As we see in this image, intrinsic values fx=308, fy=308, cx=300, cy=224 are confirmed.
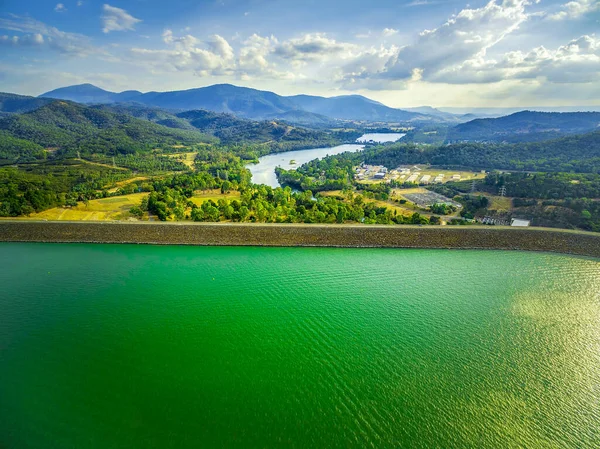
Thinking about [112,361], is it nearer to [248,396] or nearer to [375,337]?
[248,396]

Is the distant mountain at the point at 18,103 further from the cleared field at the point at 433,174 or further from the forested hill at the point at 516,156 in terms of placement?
the cleared field at the point at 433,174

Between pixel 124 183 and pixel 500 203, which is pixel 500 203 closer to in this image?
pixel 500 203

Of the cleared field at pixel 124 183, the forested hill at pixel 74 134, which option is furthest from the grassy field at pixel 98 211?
the forested hill at pixel 74 134

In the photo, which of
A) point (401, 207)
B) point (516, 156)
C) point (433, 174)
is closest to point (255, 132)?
point (433, 174)

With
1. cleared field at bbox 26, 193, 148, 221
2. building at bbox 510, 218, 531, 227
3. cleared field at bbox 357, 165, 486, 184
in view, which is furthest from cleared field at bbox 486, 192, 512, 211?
cleared field at bbox 26, 193, 148, 221

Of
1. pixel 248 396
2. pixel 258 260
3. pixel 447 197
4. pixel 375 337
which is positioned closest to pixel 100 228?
pixel 258 260
